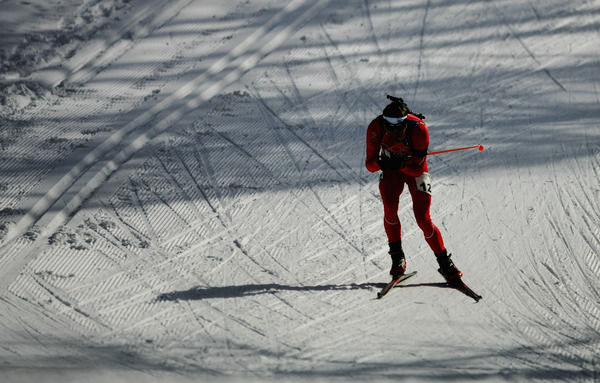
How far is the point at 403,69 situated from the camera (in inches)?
384

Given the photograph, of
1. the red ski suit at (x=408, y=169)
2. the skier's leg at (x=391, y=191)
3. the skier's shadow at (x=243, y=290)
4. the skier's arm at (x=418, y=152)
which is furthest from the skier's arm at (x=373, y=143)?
the skier's shadow at (x=243, y=290)

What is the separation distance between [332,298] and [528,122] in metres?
4.15

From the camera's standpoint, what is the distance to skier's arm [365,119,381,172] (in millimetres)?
5855

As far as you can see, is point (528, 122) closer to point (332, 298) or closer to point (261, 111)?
point (261, 111)

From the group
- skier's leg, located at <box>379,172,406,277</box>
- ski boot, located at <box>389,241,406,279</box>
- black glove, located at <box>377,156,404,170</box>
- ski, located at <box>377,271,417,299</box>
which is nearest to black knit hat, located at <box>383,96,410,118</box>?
black glove, located at <box>377,156,404,170</box>

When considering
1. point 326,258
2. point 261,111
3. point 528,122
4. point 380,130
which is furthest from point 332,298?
point 528,122

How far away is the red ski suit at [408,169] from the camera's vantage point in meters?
5.84

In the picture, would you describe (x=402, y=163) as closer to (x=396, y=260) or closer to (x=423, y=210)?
(x=423, y=210)

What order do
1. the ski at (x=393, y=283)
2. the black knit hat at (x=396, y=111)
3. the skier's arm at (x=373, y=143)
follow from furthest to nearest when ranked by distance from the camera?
the ski at (x=393, y=283) < the skier's arm at (x=373, y=143) < the black knit hat at (x=396, y=111)

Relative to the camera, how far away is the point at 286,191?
768 centimetres

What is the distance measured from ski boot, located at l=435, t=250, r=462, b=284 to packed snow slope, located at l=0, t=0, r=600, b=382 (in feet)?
0.45

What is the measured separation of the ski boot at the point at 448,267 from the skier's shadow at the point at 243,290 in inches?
5.5

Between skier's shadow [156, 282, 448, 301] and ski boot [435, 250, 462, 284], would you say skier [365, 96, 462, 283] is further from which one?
skier's shadow [156, 282, 448, 301]

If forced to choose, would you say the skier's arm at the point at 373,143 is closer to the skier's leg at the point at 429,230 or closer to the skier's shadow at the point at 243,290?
the skier's leg at the point at 429,230
